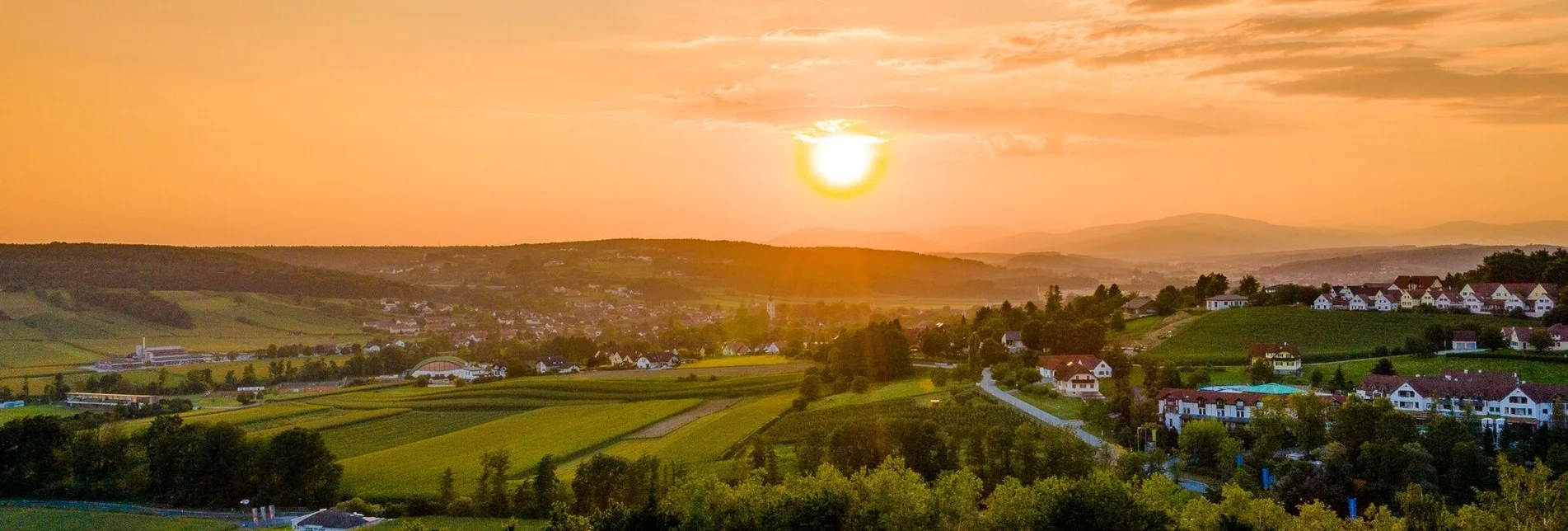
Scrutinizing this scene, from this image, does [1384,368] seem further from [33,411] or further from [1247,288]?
[33,411]

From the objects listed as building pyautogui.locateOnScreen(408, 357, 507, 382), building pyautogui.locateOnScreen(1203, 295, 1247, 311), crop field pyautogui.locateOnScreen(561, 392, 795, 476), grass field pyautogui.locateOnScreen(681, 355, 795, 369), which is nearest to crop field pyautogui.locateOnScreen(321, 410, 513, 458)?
crop field pyautogui.locateOnScreen(561, 392, 795, 476)

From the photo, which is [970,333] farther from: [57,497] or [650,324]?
[650,324]

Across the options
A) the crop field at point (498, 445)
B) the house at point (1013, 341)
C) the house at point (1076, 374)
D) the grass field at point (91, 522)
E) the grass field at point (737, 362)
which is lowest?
the grass field at point (91, 522)

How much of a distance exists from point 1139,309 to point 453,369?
47.4 meters

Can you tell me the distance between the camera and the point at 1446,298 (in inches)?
2544

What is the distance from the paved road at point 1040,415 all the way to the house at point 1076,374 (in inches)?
110

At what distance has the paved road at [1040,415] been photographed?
43500mm

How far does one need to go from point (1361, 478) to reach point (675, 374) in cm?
4560

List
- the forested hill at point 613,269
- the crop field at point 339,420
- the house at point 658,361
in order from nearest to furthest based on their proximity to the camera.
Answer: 1. the crop field at point 339,420
2. the house at point 658,361
3. the forested hill at point 613,269

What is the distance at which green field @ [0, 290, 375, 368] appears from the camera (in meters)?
89.1

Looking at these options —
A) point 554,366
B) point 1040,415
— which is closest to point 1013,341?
point 1040,415

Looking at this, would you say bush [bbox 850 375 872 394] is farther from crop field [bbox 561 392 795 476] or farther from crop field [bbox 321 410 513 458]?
crop field [bbox 321 410 513 458]

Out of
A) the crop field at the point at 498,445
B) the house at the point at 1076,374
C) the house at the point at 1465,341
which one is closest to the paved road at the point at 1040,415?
the house at the point at 1076,374

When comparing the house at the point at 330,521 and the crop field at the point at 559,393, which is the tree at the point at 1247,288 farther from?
the house at the point at 330,521
